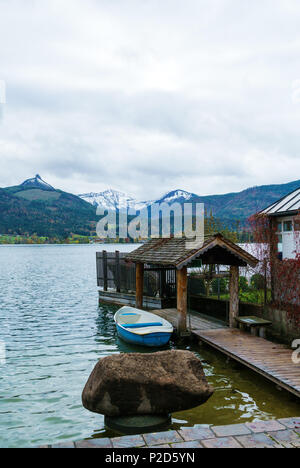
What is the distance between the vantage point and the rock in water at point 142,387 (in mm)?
8398

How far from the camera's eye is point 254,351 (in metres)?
13.0

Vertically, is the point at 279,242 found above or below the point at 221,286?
above

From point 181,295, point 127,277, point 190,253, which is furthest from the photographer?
point 127,277

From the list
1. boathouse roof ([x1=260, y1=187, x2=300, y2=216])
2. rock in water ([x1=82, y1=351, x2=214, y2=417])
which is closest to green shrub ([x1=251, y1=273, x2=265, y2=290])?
boathouse roof ([x1=260, y1=187, x2=300, y2=216])

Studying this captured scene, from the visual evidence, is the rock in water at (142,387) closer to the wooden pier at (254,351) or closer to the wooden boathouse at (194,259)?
the wooden pier at (254,351)

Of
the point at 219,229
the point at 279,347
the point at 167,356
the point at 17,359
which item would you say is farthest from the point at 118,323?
the point at 219,229

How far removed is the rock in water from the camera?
27.6 feet

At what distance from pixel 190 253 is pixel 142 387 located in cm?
778

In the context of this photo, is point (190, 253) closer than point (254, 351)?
No

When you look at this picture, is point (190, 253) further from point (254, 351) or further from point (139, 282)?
point (139, 282)

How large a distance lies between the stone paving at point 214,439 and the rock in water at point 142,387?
155 centimetres

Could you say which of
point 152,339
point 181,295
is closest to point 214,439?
point 152,339

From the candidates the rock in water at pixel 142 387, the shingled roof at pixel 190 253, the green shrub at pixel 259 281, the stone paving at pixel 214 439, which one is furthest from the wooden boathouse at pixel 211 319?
the green shrub at pixel 259 281
